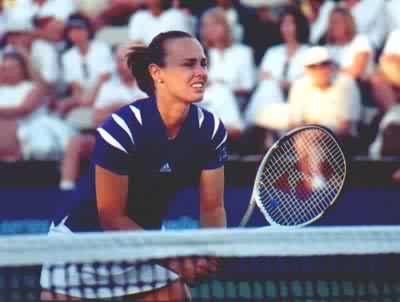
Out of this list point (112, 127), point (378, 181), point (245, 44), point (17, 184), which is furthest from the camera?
point (245, 44)

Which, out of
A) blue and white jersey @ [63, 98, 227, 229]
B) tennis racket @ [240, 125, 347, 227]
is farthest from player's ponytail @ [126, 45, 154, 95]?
tennis racket @ [240, 125, 347, 227]

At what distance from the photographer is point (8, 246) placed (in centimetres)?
332

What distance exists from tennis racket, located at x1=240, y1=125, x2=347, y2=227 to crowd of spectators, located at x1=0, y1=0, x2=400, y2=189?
2430 mm

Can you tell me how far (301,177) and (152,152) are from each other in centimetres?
82

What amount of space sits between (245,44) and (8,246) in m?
4.78

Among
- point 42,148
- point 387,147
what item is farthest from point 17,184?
point 387,147

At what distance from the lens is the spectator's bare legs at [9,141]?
7469mm

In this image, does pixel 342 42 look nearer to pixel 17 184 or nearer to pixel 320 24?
pixel 320 24

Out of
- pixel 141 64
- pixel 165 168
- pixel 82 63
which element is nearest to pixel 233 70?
pixel 82 63

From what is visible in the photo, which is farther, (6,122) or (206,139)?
(6,122)

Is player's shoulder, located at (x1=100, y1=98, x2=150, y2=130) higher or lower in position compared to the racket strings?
higher

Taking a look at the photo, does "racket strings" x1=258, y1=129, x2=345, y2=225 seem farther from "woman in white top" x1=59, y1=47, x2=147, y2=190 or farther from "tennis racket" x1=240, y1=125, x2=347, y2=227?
"woman in white top" x1=59, y1=47, x2=147, y2=190

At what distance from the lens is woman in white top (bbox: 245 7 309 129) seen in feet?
23.6

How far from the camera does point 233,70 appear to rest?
294 inches
